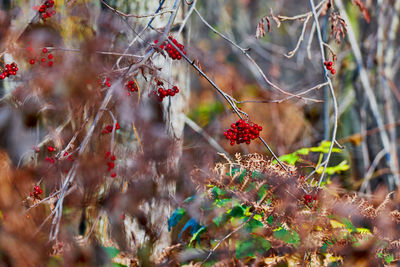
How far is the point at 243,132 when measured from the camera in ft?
5.47

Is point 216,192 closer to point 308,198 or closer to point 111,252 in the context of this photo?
point 308,198

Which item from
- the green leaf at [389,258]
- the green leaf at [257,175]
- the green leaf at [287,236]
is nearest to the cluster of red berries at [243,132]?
the green leaf at [257,175]

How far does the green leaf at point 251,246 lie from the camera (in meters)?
1.50

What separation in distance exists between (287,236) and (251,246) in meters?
0.15

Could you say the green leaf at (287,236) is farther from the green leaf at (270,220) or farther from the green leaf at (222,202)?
the green leaf at (222,202)

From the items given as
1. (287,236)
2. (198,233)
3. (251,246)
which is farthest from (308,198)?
(198,233)

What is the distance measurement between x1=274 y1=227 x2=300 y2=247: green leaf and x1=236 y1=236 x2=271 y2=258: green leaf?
0.05 metres

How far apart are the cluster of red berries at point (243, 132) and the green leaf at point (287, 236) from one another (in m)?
0.39

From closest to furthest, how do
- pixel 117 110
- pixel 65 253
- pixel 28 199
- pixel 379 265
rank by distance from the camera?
1. pixel 65 253
2. pixel 379 265
3. pixel 28 199
4. pixel 117 110

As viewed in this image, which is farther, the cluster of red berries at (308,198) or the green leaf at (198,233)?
the green leaf at (198,233)

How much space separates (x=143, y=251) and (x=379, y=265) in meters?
1.16

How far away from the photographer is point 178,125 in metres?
2.33

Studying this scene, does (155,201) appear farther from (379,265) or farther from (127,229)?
(379,265)

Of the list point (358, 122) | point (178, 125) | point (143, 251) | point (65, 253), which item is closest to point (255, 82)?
point (358, 122)
